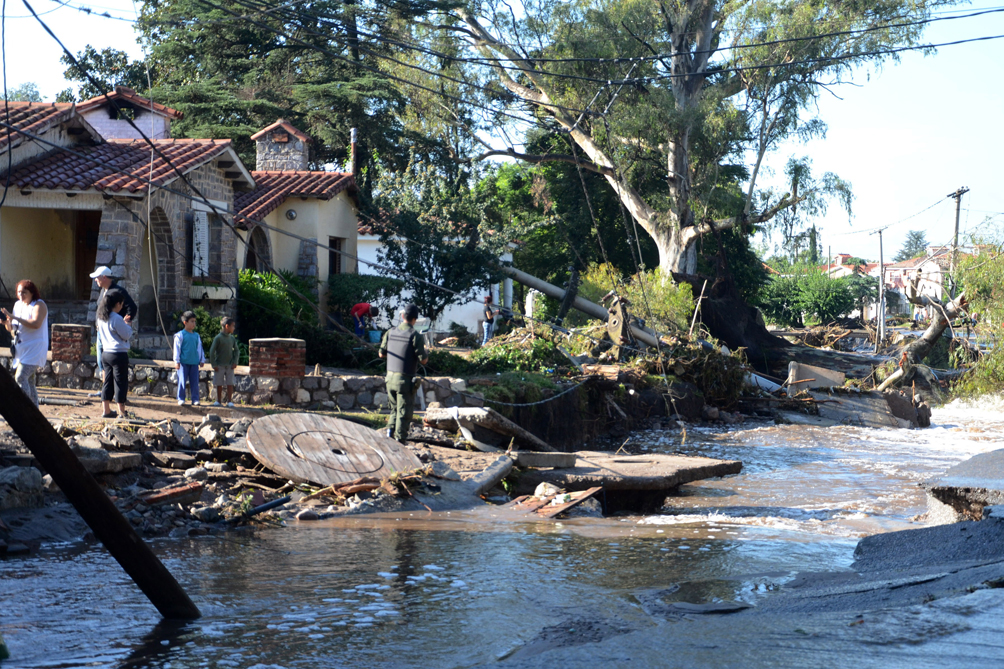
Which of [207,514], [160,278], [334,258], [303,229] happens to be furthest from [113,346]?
[334,258]

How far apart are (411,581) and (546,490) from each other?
393 centimetres

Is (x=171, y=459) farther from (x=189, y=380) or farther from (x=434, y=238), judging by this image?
(x=434, y=238)

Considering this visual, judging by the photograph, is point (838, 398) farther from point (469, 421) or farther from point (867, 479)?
point (469, 421)

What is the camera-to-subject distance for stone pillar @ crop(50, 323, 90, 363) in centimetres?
1342

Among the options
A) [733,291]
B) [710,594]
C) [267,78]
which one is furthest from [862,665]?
[267,78]

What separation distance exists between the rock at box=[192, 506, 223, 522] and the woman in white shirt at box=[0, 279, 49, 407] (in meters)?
2.90

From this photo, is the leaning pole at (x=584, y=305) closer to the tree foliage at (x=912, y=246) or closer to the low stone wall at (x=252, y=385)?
the low stone wall at (x=252, y=385)

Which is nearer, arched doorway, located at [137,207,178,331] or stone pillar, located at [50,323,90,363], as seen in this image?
stone pillar, located at [50,323,90,363]

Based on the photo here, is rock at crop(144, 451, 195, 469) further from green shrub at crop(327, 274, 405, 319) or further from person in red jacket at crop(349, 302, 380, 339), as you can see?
green shrub at crop(327, 274, 405, 319)

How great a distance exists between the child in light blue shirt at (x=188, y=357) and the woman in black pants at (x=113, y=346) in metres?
1.27

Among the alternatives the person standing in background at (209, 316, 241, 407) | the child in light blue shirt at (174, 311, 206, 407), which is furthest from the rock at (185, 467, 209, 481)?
the person standing in background at (209, 316, 241, 407)

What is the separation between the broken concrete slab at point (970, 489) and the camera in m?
7.95

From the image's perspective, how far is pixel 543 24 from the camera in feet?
90.3

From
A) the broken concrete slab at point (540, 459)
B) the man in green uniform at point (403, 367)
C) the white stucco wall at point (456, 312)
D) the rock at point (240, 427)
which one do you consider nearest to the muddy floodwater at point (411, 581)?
the broken concrete slab at point (540, 459)
